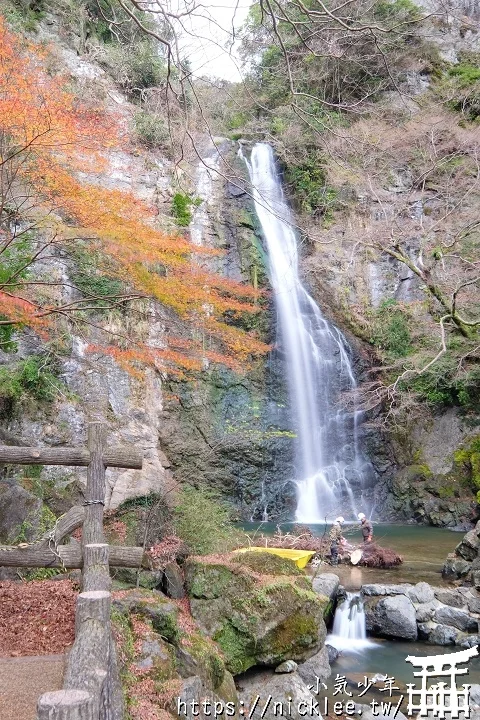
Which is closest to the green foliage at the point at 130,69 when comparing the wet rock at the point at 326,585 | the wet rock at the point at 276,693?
the wet rock at the point at 326,585

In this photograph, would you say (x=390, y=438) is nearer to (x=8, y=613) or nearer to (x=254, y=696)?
(x=254, y=696)

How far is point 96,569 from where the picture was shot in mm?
3355

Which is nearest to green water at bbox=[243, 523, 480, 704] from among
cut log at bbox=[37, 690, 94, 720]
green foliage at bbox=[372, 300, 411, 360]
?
cut log at bbox=[37, 690, 94, 720]

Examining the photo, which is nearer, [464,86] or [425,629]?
[425,629]

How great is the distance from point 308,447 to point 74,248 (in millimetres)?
8458

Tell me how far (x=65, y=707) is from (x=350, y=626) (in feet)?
19.8

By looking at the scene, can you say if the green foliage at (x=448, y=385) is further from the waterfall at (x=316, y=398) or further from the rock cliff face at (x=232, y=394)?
the waterfall at (x=316, y=398)

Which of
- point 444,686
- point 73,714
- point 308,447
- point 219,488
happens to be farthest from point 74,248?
point 73,714

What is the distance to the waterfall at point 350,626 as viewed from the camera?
643 centimetres

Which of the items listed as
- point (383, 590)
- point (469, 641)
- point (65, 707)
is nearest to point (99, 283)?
point (383, 590)

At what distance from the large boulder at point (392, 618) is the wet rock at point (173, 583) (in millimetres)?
2879

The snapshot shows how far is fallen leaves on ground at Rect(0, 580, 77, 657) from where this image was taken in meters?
3.68

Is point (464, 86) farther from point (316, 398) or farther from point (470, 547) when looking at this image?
point (470, 547)

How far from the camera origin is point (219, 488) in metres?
13.8
